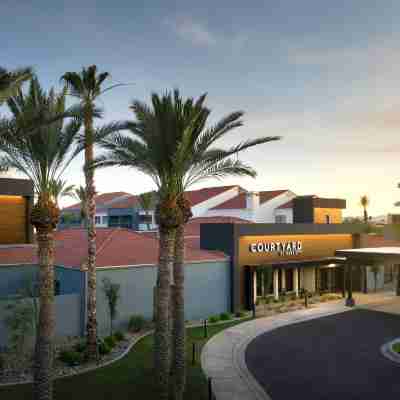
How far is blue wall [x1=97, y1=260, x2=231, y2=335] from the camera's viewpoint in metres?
24.2

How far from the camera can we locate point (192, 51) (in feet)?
85.4

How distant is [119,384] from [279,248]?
2178 centimetres

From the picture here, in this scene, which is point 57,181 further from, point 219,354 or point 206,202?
point 206,202

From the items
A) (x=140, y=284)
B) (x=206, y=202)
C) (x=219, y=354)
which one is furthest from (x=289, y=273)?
(x=206, y=202)

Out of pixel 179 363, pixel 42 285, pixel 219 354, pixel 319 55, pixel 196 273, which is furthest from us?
pixel 196 273

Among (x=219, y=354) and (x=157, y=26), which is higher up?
(x=157, y=26)

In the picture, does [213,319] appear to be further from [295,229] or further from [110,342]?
[295,229]

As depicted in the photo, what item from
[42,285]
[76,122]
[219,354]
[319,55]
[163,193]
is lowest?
[219,354]

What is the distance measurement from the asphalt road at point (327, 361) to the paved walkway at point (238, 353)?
46cm

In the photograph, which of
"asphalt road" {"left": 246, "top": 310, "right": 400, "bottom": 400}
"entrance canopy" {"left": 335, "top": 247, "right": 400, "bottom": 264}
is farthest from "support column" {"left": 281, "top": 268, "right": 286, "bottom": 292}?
"asphalt road" {"left": 246, "top": 310, "right": 400, "bottom": 400}

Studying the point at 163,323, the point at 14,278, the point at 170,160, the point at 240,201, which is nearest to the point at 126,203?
the point at 240,201

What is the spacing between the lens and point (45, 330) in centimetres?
1316

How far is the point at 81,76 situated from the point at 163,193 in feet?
24.2

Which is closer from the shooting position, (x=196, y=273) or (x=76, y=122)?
(x=76, y=122)
